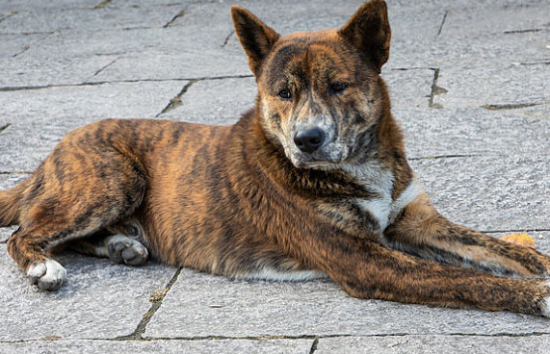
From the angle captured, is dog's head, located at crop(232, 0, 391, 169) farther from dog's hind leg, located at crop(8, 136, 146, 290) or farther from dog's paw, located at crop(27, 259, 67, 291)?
dog's paw, located at crop(27, 259, 67, 291)

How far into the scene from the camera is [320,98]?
402 cm

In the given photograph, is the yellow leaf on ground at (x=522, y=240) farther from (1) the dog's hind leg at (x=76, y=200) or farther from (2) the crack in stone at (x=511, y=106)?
(2) the crack in stone at (x=511, y=106)

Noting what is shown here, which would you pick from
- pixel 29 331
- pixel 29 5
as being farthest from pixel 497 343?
pixel 29 5

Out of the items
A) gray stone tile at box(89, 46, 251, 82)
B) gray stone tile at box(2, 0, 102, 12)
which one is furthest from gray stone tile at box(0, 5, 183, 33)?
gray stone tile at box(89, 46, 251, 82)

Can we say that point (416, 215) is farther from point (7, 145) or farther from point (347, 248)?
point (7, 145)

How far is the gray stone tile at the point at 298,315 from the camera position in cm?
359

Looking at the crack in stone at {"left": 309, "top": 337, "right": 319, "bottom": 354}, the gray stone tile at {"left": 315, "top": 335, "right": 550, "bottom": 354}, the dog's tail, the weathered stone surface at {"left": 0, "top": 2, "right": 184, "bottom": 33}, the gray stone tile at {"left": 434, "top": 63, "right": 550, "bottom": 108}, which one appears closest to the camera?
the gray stone tile at {"left": 315, "top": 335, "right": 550, "bottom": 354}

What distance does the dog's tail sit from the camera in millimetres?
5004

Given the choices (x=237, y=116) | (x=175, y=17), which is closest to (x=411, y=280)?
(x=237, y=116)

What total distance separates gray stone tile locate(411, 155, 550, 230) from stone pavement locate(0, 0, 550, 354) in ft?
0.04

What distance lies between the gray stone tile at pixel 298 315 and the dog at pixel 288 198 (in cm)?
8

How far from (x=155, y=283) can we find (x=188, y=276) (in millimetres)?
A: 192

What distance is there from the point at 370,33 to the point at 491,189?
1458 mm

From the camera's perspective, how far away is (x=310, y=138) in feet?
12.7
